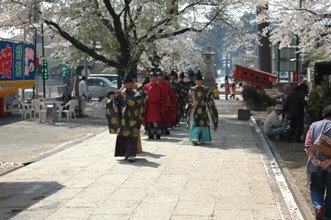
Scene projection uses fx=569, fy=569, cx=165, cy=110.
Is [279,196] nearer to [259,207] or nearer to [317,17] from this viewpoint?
[259,207]

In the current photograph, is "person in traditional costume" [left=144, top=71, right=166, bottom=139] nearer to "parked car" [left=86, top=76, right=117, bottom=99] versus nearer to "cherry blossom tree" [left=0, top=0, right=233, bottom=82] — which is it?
"cherry blossom tree" [left=0, top=0, right=233, bottom=82]

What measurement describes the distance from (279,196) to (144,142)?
6.16m

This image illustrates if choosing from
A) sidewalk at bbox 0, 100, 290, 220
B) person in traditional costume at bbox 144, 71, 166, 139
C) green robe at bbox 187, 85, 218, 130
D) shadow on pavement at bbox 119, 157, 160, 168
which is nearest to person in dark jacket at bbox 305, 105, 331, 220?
sidewalk at bbox 0, 100, 290, 220

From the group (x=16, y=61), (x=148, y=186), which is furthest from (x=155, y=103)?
(x=148, y=186)

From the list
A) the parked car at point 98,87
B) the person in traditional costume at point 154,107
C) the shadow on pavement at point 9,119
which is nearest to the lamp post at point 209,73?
the parked car at point 98,87

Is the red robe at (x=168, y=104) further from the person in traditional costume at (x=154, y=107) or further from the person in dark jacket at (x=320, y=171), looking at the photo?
the person in dark jacket at (x=320, y=171)

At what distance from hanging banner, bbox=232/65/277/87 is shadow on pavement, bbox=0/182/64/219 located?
18.4 m

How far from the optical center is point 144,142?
13.6 m

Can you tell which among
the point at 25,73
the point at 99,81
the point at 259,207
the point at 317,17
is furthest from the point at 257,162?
the point at 99,81

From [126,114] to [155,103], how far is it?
3.51 meters

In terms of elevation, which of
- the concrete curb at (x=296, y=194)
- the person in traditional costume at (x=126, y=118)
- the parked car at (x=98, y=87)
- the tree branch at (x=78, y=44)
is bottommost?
the concrete curb at (x=296, y=194)

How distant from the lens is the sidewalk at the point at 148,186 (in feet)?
22.6

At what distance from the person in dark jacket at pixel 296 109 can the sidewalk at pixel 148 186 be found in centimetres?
173

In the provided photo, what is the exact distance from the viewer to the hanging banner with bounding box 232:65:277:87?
26.1 metres
